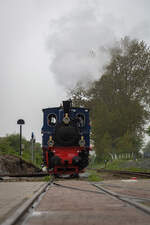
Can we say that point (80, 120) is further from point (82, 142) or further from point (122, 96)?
point (122, 96)

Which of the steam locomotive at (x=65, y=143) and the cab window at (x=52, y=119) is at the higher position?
the cab window at (x=52, y=119)

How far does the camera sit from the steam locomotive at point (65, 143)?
617 inches

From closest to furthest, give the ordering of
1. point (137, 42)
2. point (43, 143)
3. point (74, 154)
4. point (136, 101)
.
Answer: point (74, 154) < point (43, 143) < point (136, 101) < point (137, 42)

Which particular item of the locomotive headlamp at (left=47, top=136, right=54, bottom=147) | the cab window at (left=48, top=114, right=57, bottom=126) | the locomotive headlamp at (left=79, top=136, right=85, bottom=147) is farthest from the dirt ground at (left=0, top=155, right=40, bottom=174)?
the locomotive headlamp at (left=79, top=136, right=85, bottom=147)

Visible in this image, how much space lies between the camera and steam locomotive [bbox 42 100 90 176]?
51.4ft

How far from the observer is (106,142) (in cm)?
3666

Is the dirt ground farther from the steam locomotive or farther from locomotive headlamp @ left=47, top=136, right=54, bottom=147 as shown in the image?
locomotive headlamp @ left=47, top=136, right=54, bottom=147

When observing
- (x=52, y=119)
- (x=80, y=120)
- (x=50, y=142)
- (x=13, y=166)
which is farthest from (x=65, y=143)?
(x=13, y=166)

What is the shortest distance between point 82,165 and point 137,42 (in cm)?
2618

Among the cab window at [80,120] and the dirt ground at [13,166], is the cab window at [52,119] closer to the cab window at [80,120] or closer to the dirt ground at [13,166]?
the cab window at [80,120]

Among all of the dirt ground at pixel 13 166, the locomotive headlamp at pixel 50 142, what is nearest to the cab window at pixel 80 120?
the locomotive headlamp at pixel 50 142

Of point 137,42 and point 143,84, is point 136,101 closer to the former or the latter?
point 143,84

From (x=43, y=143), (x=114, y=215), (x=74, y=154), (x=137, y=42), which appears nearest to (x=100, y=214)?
(x=114, y=215)

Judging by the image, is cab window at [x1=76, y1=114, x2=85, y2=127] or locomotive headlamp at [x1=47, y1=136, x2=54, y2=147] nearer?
locomotive headlamp at [x1=47, y1=136, x2=54, y2=147]
